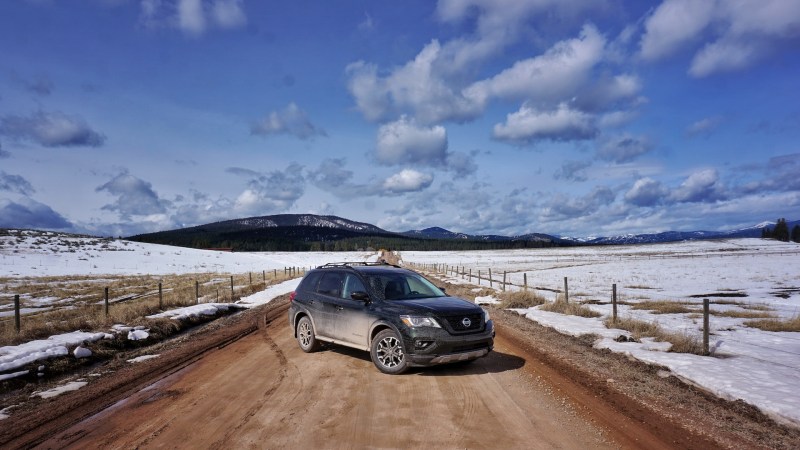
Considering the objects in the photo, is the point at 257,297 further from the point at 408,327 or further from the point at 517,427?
the point at 517,427

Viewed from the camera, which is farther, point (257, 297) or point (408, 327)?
point (257, 297)

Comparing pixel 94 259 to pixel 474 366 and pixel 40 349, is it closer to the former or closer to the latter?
pixel 40 349

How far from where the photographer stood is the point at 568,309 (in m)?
16.2

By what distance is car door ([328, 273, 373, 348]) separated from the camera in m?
8.46

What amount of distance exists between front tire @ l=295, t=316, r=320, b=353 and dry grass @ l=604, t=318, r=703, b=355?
7147 mm

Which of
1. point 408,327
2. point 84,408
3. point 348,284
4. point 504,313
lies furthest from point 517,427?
point 504,313

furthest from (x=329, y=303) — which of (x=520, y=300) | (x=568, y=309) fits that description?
(x=520, y=300)

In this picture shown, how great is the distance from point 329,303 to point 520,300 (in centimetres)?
1162

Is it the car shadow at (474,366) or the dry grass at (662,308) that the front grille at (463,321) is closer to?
the car shadow at (474,366)

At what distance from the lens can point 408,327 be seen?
25.0ft

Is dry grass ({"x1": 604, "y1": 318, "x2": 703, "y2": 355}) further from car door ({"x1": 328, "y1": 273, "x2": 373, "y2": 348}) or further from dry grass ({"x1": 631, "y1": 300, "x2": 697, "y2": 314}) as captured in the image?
car door ({"x1": 328, "y1": 273, "x2": 373, "y2": 348})

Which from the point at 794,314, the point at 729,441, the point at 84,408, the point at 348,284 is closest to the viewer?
the point at 729,441

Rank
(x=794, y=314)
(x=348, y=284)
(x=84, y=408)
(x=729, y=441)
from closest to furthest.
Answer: (x=729, y=441) < (x=84, y=408) < (x=348, y=284) < (x=794, y=314)

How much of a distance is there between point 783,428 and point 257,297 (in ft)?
73.9
